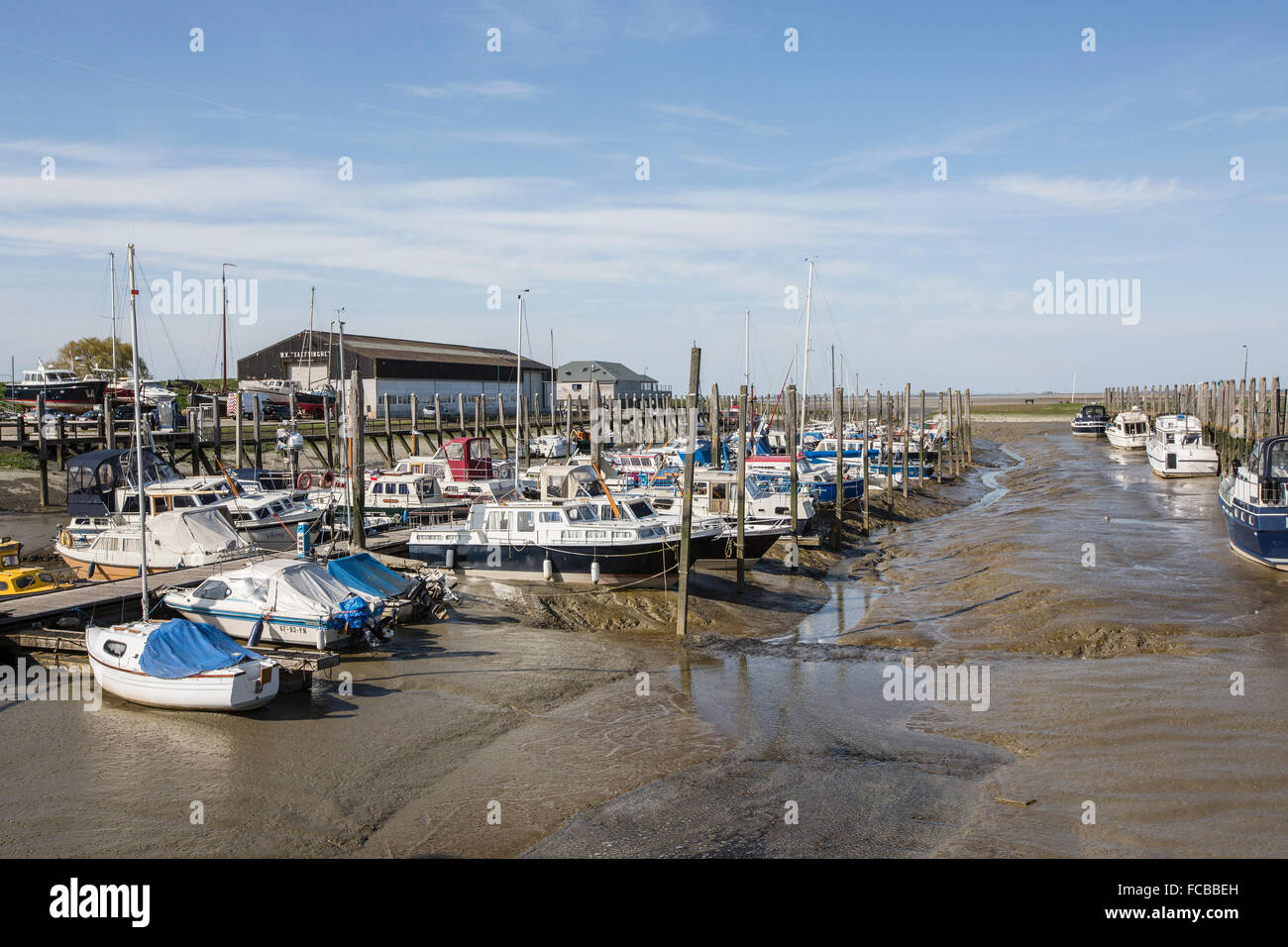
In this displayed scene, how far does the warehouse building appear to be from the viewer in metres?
62.0

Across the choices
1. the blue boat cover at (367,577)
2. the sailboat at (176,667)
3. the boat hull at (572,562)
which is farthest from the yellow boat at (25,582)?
the boat hull at (572,562)

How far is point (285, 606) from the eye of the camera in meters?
18.4

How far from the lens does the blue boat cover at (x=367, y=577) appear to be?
1944 centimetres

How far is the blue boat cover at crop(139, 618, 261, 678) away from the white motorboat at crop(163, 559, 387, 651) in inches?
95.7

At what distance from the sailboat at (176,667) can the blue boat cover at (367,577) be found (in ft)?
12.1

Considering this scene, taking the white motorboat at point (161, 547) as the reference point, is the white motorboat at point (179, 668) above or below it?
below

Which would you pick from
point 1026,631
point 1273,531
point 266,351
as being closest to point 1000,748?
point 1026,631

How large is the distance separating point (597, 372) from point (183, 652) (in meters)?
86.0

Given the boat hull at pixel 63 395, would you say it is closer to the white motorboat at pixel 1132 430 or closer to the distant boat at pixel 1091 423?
the white motorboat at pixel 1132 430

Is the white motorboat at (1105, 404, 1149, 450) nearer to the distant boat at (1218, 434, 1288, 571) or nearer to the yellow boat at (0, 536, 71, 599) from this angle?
the distant boat at (1218, 434, 1288, 571)

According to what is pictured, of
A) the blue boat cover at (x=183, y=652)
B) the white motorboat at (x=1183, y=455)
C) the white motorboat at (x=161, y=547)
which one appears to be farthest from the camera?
the white motorboat at (x=1183, y=455)

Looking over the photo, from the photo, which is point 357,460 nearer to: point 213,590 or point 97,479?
point 213,590

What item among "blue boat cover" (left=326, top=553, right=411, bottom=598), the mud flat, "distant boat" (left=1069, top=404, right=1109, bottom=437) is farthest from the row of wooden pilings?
"blue boat cover" (left=326, top=553, right=411, bottom=598)

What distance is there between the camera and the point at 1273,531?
81.0ft
